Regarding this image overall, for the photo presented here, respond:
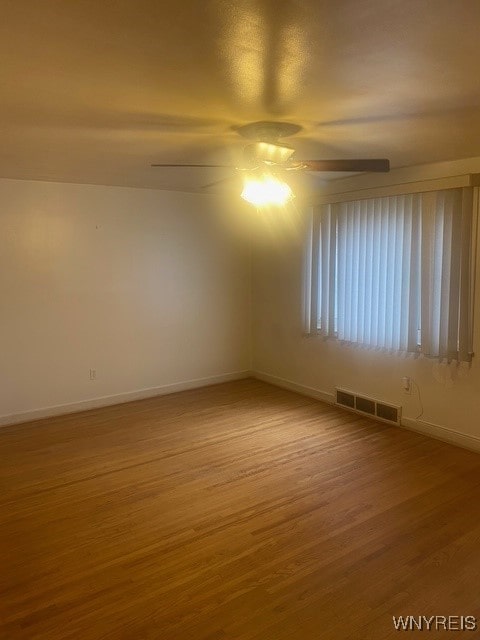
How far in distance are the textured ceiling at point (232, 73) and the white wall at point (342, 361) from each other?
1751 millimetres

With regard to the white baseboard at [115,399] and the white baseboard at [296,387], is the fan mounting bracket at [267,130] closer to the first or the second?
the white baseboard at [296,387]

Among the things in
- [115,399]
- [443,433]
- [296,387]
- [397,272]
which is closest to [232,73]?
[397,272]

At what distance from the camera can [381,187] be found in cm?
439

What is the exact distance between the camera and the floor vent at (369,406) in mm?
4672

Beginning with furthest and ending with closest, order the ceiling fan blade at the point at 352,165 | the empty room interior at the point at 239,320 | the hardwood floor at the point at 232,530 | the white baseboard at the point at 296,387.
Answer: the white baseboard at the point at 296,387
the ceiling fan blade at the point at 352,165
the hardwood floor at the point at 232,530
the empty room interior at the point at 239,320

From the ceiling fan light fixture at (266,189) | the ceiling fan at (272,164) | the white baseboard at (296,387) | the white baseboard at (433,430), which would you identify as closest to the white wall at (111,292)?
the white baseboard at (296,387)

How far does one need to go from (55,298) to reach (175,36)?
3.72 m

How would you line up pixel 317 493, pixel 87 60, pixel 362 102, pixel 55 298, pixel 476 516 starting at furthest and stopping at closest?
pixel 55 298
pixel 317 493
pixel 476 516
pixel 362 102
pixel 87 60

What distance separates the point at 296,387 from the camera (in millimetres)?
5758

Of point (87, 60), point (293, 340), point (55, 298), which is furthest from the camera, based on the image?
point (293, 340)

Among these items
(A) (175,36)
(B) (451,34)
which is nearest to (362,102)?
(B) (451,34)

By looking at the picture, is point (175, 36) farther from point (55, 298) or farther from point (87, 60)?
point (55, 298)

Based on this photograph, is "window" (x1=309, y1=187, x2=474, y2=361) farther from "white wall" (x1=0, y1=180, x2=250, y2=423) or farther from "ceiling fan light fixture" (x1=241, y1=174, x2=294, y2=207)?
"ceiling fan light fixture" (x1=241, y1=174, x2=294, y2=207)

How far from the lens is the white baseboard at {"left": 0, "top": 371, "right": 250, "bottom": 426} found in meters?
4.84
